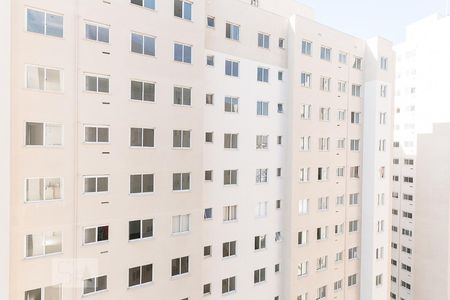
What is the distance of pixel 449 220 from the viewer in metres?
42.5

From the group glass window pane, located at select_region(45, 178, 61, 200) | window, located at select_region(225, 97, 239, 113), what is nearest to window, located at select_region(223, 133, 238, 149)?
window, located at select_region(225, 97, 239, 113)

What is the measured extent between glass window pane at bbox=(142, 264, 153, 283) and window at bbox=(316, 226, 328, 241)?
1561cm

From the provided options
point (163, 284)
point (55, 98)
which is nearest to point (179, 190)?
point (163, 284)

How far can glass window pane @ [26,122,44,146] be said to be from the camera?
49.4ft

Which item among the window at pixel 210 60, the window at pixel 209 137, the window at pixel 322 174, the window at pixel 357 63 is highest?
the window at pixel 357 63

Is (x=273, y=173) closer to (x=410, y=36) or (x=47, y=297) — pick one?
(x=47, y=297)

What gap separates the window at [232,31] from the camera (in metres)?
22.6

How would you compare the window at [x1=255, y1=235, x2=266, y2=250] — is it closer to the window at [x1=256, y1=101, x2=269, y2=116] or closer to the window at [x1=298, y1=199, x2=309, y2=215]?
the window at [x1=298, y1=199, x2=309, y2=215]

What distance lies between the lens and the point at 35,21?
1508cm

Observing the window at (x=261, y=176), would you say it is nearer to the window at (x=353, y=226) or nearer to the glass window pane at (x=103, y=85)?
the window at (x=353, y=226)

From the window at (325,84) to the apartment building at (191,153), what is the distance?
245 mm

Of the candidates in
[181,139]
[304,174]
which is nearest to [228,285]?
[304,174]

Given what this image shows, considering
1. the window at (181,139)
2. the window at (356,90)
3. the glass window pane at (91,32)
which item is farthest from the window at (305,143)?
the glass window pane at (91,32)

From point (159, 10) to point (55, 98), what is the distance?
8.13 metres
